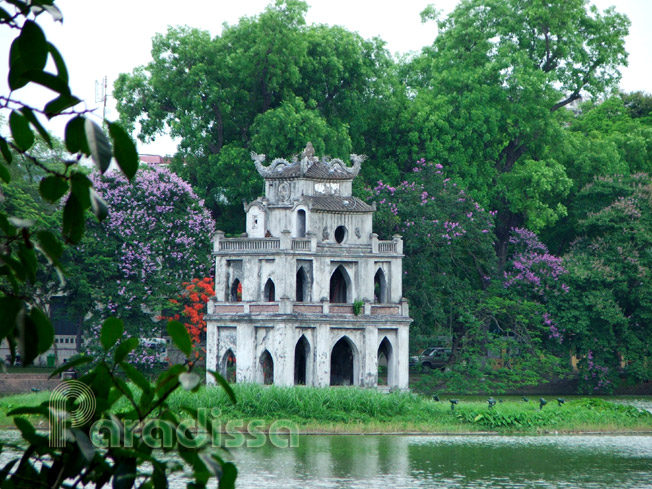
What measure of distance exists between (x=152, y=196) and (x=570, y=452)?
21.8m

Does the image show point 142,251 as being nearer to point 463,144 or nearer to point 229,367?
point 229,367

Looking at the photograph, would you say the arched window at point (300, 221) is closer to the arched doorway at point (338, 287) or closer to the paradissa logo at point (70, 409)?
the arched doorway at point (338, 287)

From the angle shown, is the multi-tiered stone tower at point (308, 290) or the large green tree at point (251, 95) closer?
the multi-tiered stone tower at point (308, 290)

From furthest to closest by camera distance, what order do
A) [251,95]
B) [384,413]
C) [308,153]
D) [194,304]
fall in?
[251,95]
[194,304]
[308,153]
[384,413]

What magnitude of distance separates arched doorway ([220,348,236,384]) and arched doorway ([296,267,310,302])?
9.64 feet

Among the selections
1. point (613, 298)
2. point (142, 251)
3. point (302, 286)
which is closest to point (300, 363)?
point (302, 286)

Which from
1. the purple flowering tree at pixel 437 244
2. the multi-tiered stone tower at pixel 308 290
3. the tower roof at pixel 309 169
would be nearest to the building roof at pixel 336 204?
the multi-tiered stone tower at pixel 308 290

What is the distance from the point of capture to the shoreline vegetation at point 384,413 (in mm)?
30672

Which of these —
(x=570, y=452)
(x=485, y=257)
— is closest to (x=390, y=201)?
(x=485, y=257)

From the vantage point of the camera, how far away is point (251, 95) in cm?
4953

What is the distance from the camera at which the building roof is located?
3822cm

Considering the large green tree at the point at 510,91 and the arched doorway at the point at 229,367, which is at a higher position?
the large green tree at the point at 510,91

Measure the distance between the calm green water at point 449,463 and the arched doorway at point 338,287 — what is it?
9276 millimetres

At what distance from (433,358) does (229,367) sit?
11882 mm
